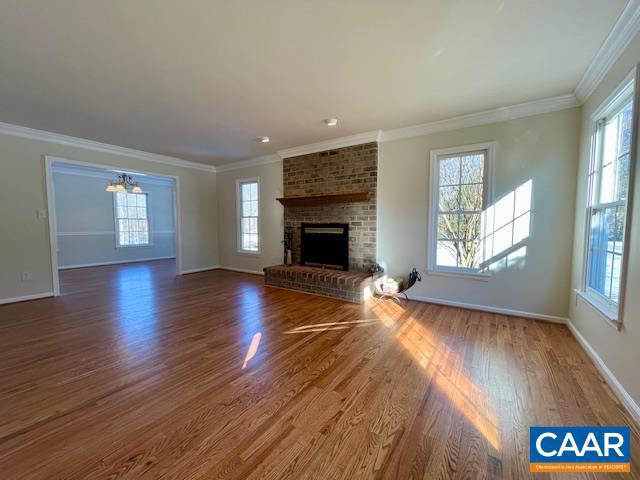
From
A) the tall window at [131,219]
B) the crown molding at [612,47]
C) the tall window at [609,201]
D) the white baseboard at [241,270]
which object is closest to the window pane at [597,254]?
the tall window at [609,201]

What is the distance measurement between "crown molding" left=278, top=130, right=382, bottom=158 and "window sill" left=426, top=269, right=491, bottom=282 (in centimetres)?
231

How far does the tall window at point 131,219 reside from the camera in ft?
27.1

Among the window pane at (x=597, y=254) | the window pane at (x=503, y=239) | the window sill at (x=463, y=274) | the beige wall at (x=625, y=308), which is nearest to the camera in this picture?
the beige wall at (x=625, y=308)

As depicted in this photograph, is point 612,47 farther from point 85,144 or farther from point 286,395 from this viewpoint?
point 85,144

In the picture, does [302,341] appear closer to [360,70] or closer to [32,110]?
[360,70]

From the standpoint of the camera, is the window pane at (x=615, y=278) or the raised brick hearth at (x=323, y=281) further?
the raised brick hearth at (x=323, y=281)

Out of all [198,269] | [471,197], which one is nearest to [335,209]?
[471,197]

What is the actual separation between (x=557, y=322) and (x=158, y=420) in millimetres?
4230

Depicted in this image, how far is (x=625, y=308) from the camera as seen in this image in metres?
1.92

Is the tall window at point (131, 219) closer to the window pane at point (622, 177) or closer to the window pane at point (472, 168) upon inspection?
the window pane at point (472, 168)

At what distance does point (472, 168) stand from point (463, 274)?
1.50 m

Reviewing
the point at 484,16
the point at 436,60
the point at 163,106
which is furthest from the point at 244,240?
the point at 484,16

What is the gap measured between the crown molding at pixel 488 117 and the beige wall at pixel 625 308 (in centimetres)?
26

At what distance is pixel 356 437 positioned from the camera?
5.08 feet
